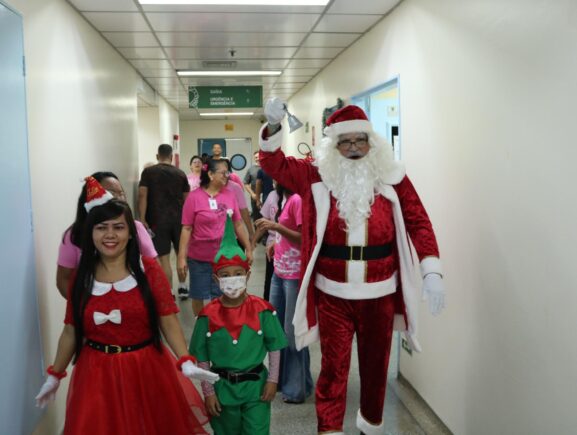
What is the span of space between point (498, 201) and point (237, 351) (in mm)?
1270

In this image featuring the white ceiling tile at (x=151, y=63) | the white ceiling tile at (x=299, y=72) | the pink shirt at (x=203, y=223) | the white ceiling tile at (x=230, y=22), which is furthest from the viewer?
the white ceiling tile at (x=299, y=72)

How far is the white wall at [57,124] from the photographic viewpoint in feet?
8.71

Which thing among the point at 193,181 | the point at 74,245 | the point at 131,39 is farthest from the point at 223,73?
Answer: the point at 74,245

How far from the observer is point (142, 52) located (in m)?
5.36

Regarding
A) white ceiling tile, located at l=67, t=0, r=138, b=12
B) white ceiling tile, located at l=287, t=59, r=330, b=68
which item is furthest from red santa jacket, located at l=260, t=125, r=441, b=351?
white ceiling tile, located at l=287, t=59, r=330, b=68

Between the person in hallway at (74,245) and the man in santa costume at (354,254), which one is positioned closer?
the person in hallway at (74,245)

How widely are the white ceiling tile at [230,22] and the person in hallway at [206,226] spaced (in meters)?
1.16

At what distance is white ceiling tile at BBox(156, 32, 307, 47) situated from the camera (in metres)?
4.63

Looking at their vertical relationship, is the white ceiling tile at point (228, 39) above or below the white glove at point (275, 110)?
above

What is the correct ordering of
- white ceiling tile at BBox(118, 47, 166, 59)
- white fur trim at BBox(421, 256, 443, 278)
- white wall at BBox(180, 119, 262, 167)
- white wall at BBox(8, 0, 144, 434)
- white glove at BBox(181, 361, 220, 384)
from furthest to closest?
white wall at BBox(180, 119, 262, 167), white ceiling tile at BBox(118, 47, 166, 59), white wall at BBox(8, 0, 144, 434), white fur trim at BBox(421, 256, 443, 278), white glove at BBox(181, 361, 220, 384)

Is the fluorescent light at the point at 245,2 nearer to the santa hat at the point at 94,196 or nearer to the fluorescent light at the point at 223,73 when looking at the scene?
the santa hat at the point at 94,196

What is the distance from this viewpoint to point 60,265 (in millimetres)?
2297

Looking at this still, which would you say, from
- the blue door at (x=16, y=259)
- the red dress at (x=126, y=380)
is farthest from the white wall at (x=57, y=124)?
the red dress at (x=126, y=380)

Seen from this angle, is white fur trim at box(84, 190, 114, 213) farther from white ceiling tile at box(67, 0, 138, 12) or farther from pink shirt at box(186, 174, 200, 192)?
pink shirt at box(186, 174, 200, 192)
